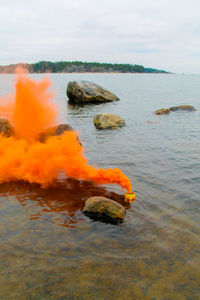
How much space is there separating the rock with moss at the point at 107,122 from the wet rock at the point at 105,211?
11.5m

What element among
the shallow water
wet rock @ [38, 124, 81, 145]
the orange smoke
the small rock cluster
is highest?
the small rock cluster

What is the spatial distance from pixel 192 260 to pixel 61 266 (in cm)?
265

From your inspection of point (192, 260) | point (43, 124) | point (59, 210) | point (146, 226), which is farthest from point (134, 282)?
point (43, 124)

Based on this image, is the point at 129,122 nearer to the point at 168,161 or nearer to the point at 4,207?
the point at 168,161

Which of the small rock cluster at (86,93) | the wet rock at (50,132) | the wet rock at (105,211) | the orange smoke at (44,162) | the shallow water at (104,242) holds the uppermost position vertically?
the small rock cluster at (86,93)

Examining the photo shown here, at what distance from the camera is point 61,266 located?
478 cm

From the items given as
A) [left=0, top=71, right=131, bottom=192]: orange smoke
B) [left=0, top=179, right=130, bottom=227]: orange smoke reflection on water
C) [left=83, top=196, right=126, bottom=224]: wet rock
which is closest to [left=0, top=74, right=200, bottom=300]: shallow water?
[left=0, top=179, right=130, bottom=227]: orange smoke reflection on water

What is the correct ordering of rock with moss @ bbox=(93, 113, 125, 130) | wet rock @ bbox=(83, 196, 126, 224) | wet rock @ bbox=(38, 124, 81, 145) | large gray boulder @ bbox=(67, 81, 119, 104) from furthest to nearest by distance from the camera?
large gray boulder @ bbox=(67, 81, 119, 104) < rock with moss @ bbox=(93, 113, 125, 130) < wet rock @ bbox=(38, 124, 81, 145) < wet rock @ bbox=(83, 196, 126, 224)

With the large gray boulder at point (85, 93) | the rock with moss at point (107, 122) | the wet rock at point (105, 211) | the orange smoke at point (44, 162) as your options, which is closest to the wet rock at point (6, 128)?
the orange smoke at point (44, 162)

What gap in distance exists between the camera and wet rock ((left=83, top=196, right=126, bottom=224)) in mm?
6277

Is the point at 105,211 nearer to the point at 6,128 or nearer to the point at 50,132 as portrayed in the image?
the point at 50,132

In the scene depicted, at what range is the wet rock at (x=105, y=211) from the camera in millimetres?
6277

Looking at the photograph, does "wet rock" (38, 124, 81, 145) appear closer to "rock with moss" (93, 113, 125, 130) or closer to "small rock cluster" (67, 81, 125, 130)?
"rock with moss" (93, 113, 125, 130)

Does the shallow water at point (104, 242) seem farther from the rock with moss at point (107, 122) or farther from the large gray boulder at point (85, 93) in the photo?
the large gray boulder at point (85, 93)
